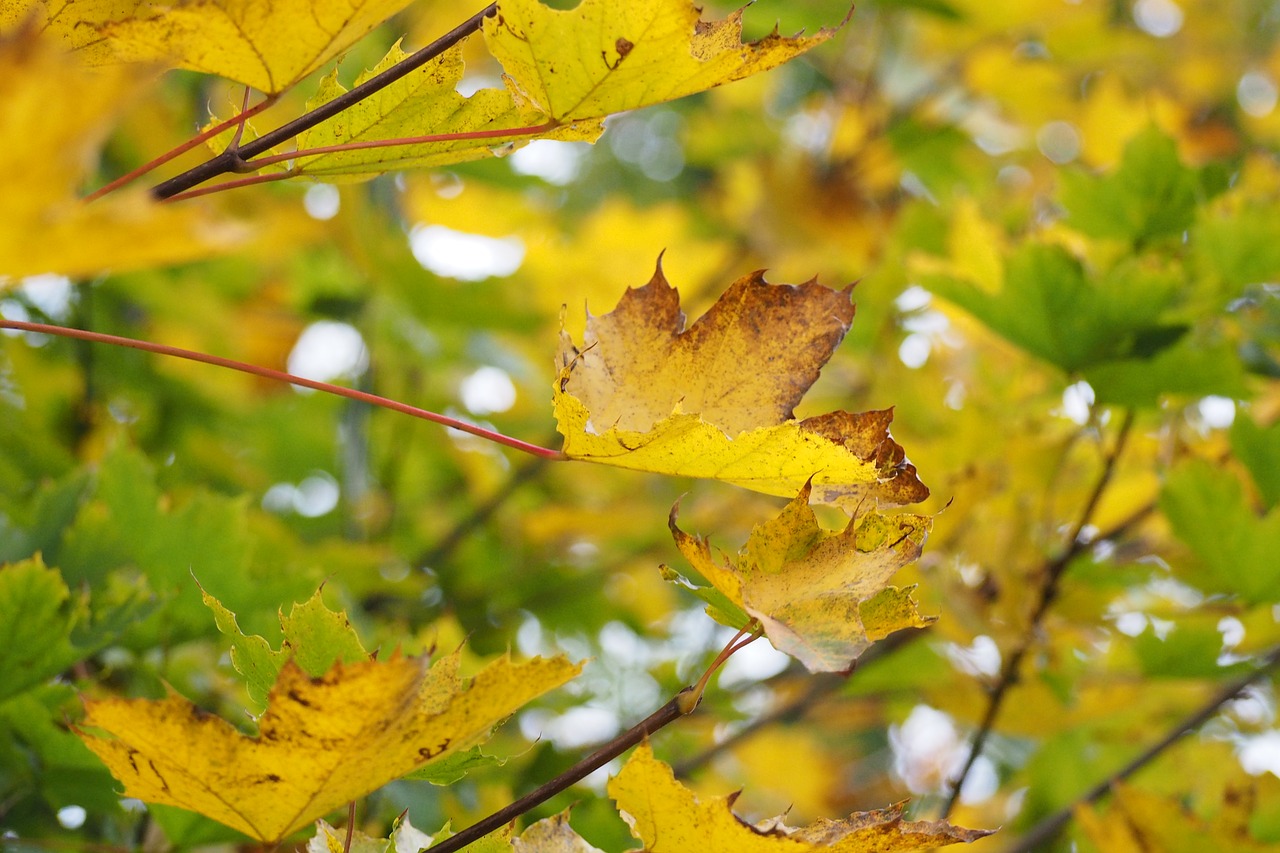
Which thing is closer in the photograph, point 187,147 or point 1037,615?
point 187,147

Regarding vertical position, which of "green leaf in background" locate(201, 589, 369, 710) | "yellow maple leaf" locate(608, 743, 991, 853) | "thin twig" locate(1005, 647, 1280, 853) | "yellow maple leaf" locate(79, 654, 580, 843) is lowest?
"thin twig" locate(1005, 647, 1280, 853)

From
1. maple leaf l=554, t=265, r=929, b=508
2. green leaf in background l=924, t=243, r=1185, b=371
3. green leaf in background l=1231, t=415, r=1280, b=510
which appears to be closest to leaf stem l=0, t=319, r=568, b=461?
maple leaf l=554, t=265, r=929, b=508

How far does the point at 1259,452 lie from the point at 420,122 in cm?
69

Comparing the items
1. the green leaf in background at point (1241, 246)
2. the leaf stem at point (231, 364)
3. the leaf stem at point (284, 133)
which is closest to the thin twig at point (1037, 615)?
the green leaf in background at point (1241, 246)

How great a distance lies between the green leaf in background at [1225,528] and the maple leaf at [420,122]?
0.58 meters

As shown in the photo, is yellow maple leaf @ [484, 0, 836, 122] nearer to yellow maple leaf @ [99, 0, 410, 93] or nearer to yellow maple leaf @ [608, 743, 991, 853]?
yellow maple leaf @ [99, 0, 410, 93]

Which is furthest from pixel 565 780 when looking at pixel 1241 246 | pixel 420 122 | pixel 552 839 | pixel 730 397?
pixel 1241 246

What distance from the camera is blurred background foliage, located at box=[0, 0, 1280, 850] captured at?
0.80m

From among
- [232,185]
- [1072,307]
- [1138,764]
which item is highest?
[232,185]

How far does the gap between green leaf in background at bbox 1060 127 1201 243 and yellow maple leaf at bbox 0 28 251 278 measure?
81 centimetres

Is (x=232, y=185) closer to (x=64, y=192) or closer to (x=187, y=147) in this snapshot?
(x=187, y=147)

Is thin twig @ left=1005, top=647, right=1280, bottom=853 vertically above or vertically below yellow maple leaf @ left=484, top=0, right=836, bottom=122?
below

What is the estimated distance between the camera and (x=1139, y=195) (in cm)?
91

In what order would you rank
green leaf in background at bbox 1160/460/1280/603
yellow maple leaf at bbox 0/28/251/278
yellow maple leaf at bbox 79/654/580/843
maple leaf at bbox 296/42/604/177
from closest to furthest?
1. yellow maple leaf at bbox 0/28/251/278
2. yellow maple leaf at bbox 79/654/580/843
3. maple leaf at bbox 296/42/604/177
4. green leaf in background at bbox 1160/460/1280/603
